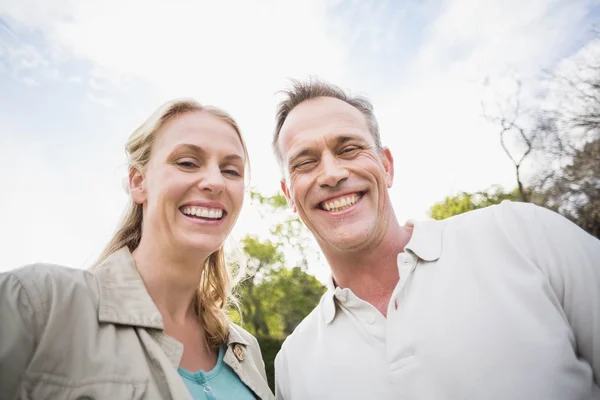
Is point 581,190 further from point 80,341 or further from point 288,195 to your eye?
point 80,341

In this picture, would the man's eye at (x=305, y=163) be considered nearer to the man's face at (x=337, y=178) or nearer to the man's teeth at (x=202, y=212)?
the man's face at (x=337, y=178)

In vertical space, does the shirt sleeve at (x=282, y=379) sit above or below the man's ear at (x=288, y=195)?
below

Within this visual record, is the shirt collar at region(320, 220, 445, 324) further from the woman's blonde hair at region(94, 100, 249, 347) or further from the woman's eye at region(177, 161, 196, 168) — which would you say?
the woman's eye at region(177, 161, 196, 168)

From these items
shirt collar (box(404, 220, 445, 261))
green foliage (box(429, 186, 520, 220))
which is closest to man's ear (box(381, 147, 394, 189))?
shirt collar (box(404, 220, 445, 261))

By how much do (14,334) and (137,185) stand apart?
131 centimetres

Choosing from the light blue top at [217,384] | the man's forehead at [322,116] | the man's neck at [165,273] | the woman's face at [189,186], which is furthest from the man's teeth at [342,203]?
the light blue top at [217,384]

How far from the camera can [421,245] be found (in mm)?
2297

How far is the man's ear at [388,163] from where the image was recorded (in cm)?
302

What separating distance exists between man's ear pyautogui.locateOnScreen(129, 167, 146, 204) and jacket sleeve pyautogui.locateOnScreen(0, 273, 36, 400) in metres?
1.05

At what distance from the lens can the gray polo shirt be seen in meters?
1.80

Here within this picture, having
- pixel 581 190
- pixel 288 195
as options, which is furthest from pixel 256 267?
pixel 288 195

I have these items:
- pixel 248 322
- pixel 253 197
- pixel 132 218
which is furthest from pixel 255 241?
pixel 132 218

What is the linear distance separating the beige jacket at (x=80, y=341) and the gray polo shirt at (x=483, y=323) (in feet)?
3.25

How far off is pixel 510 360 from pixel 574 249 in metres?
0.67
